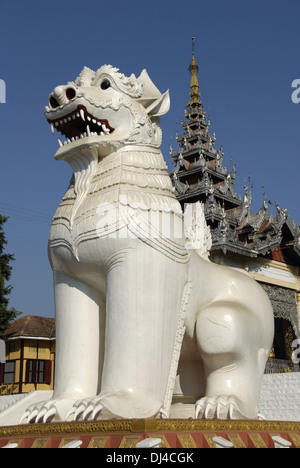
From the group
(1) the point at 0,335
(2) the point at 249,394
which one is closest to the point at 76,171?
(2) the point at 249,394

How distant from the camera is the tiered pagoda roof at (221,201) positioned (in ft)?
52.7

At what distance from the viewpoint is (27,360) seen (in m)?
19.0

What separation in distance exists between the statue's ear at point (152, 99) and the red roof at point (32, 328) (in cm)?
1564

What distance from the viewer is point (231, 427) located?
120 inches

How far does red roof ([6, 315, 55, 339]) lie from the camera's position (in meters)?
19.0

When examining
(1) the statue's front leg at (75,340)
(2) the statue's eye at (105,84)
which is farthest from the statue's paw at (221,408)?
(2) the statue's eye at (105,84)

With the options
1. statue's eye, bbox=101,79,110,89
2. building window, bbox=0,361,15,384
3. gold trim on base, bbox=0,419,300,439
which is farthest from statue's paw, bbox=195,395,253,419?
building window, bbox=0,361,15,384

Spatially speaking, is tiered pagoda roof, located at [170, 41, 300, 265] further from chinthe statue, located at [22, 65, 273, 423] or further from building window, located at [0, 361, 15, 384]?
chinthe statue, located at [22, 65, 273, 423]

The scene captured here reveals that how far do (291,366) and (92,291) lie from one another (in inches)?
593

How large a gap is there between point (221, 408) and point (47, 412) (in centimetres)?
104

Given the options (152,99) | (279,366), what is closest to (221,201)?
(279,366)
